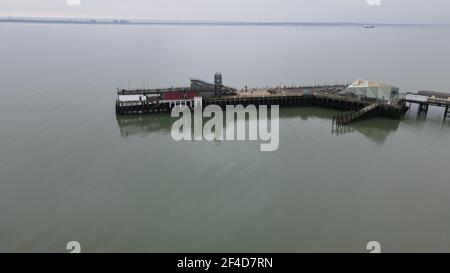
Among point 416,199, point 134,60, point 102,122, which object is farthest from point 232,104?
point 134,60

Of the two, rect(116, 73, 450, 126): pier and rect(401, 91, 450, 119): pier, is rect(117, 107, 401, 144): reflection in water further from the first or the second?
rect(401, 91, 450, 119): pier

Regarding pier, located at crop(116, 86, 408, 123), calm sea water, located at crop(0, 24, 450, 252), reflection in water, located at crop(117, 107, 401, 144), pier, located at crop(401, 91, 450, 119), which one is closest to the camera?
calm sea water, located at crop(0, 24, 450, 252)

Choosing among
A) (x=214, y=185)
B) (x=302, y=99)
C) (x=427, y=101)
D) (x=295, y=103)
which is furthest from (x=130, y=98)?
(x=427, y=101)

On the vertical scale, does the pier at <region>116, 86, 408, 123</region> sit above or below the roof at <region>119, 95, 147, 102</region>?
below

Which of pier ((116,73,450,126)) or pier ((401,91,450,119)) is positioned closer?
pier ((116,73,450,126))

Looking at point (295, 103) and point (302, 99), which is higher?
point (302, 99)

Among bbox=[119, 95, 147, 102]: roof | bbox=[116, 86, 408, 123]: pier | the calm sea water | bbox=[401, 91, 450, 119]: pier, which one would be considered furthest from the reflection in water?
bbox=[401, 91, 450, 119]: pier

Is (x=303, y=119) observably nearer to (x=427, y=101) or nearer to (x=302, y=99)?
(x=302, y=99)

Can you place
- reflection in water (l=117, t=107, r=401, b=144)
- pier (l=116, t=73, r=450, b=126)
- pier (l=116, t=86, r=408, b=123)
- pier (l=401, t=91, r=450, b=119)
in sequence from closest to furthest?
reflection in water (l=117, t=107, r=401, b=144) < pier (l=116, t=86, r=408, b=123) < pier (l=116, t=73, r=450, b=126) < pier (l=401, t=91, r=450, b=119)

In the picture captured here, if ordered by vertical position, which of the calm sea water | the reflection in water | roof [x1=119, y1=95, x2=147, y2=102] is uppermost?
roof [x1=119, y1=95, x2=147, y2=102]
